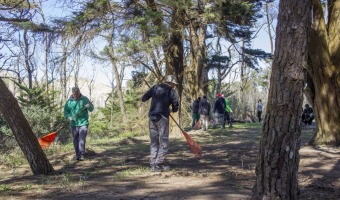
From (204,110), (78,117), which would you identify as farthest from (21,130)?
(204,110)

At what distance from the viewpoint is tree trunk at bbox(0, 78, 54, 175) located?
→ 6891mm

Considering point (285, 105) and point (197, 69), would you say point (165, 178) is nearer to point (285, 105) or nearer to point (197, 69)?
point (285, 105)

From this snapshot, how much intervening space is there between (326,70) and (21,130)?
734 cm

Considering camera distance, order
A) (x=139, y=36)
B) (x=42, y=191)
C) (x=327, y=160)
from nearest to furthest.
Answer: (x=42, y=191)
(x=327, y=160)
(x=139, y=36)

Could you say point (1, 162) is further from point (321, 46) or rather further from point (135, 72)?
point (135, 72)

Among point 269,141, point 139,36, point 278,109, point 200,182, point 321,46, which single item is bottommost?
point 200,182

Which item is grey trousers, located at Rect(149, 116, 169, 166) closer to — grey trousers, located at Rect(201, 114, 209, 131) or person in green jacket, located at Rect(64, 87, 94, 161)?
person in green jacket, located at Rect(64, 87, 94, 161)

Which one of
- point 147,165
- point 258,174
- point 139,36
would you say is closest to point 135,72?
point 139,36

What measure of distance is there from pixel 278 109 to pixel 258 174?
0.71 meters

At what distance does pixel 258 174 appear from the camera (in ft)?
13.7

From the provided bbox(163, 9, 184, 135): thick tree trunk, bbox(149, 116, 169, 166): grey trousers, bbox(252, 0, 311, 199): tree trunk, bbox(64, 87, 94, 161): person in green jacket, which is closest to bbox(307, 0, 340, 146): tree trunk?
bbox(163, 9, 184, 135): thick tree trunk

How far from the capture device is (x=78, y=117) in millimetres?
9352

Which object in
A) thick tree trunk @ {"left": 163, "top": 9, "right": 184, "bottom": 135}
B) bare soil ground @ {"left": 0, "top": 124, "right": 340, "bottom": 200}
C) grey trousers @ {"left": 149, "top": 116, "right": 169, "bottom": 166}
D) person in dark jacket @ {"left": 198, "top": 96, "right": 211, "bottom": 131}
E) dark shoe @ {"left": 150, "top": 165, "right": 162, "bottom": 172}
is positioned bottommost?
bare soil ground @ {"left": 0, "top": 124, "right": 340, "bottom": 200}

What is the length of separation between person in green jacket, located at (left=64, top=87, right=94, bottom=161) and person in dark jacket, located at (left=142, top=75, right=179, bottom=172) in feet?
7.98
